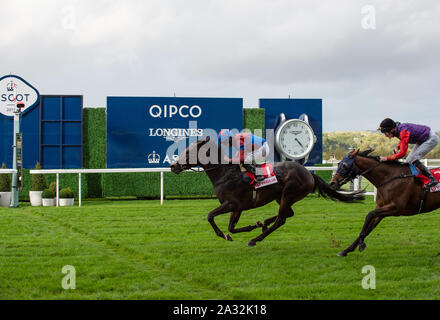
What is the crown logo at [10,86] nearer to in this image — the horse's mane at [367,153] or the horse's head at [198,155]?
the horse's head at [198,155]

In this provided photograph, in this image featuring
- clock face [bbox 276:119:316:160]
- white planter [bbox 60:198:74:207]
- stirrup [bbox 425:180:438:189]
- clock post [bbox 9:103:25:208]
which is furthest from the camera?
clock face [bbox 276:119:316:160]

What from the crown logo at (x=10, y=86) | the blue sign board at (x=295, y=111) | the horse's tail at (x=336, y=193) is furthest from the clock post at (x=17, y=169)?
the horse's tail at (x=336, y=193)

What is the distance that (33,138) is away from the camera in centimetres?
1397

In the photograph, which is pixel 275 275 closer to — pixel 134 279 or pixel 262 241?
pixel 134 279

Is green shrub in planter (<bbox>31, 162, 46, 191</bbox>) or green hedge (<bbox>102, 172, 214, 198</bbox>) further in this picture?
green hedge (<bbox>102, 172, 214, 198</bbox>)

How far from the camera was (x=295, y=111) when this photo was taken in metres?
14.7

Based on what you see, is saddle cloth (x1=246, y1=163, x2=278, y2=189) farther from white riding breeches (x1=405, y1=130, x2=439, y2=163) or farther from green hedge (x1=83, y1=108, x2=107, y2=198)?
green hedge (x1=83, y1=108, x2=107, y2=198)

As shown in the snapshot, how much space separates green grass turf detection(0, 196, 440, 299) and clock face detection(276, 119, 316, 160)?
559cm

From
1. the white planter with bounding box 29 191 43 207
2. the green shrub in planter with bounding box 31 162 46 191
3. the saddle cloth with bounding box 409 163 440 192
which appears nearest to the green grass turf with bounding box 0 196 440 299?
the saddle cloth with bounding box 409 163 440 192

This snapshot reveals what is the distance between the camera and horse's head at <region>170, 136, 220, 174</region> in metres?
5.97

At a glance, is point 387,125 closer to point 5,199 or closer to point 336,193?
point 336,193

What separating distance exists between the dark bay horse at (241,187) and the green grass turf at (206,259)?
355 mm

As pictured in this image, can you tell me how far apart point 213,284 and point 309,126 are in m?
10.8
